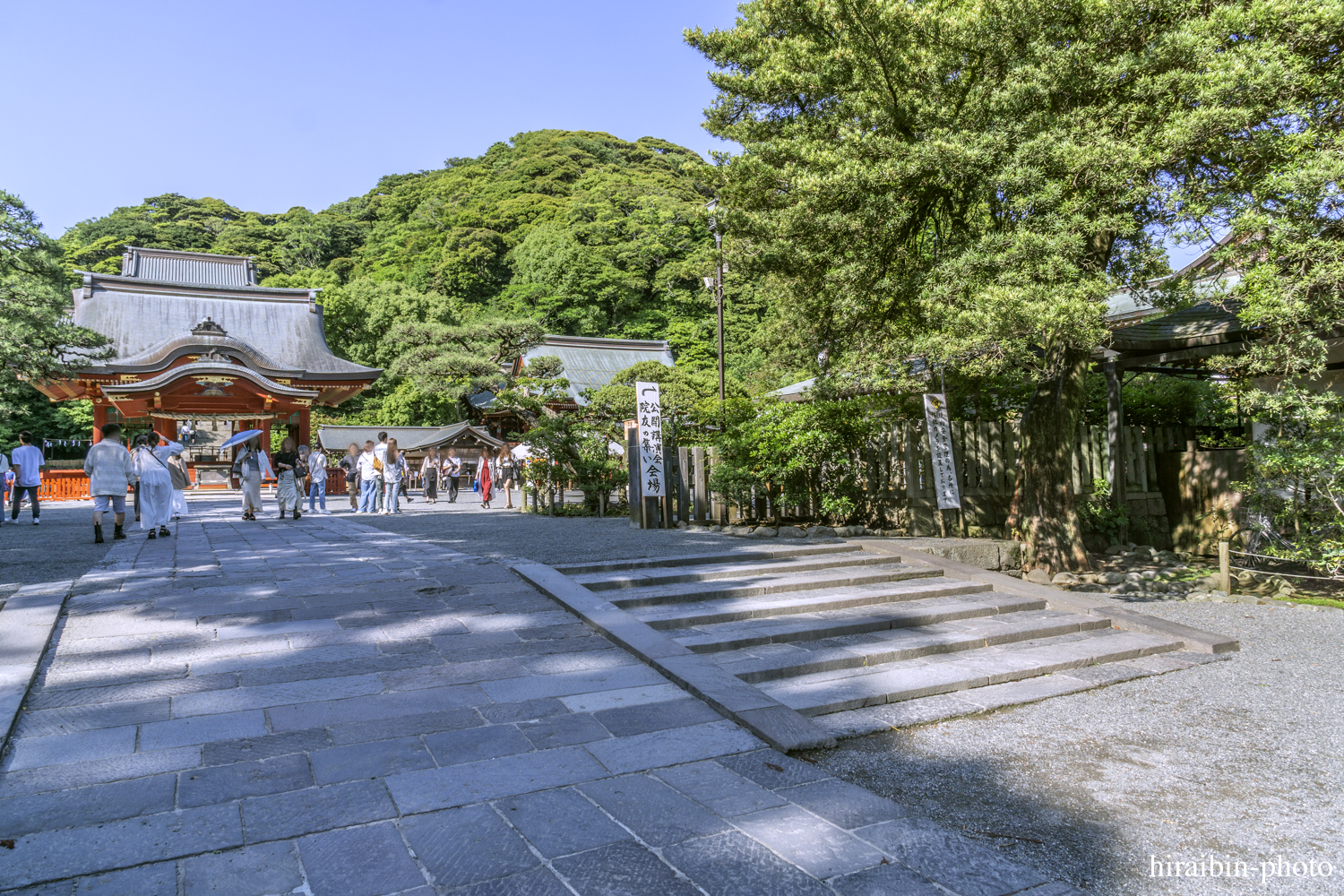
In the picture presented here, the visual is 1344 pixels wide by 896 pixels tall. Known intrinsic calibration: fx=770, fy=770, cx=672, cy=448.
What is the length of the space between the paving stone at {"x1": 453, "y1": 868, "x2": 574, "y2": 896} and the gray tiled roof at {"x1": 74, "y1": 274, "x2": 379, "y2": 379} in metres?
23.9

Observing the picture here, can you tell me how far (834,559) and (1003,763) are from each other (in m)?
3.61

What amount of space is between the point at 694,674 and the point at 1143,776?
2.01m

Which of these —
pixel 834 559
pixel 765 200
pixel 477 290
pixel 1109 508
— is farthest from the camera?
pixel 477 290

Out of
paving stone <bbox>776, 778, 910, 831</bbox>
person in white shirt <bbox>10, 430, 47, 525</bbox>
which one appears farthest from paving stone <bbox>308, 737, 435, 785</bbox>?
person in white shirt <bbox>10, 430, 47, 525</bbox>

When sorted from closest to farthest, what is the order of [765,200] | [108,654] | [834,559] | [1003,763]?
[1003,763], [108,654], [834,559], [765,200]

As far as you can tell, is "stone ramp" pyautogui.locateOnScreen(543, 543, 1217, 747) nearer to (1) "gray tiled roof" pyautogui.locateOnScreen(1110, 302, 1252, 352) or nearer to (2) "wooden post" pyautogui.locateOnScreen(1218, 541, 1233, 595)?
(2) "wooden post" pyautogui.locateOnScreen(1218, 541, 1233, 595)

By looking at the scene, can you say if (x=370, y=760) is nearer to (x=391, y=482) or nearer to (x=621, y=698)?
(x=621, y=698)

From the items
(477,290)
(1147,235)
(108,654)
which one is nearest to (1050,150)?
(1147,235)

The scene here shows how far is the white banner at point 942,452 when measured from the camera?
8.18 meters

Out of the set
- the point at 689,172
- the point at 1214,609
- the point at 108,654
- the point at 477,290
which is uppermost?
the point at 477,290

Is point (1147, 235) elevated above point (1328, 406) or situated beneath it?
elevated above

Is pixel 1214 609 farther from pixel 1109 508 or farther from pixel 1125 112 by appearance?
pixel 1125 112

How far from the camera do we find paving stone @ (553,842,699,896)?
2215mm

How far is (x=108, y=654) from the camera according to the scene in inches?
165
